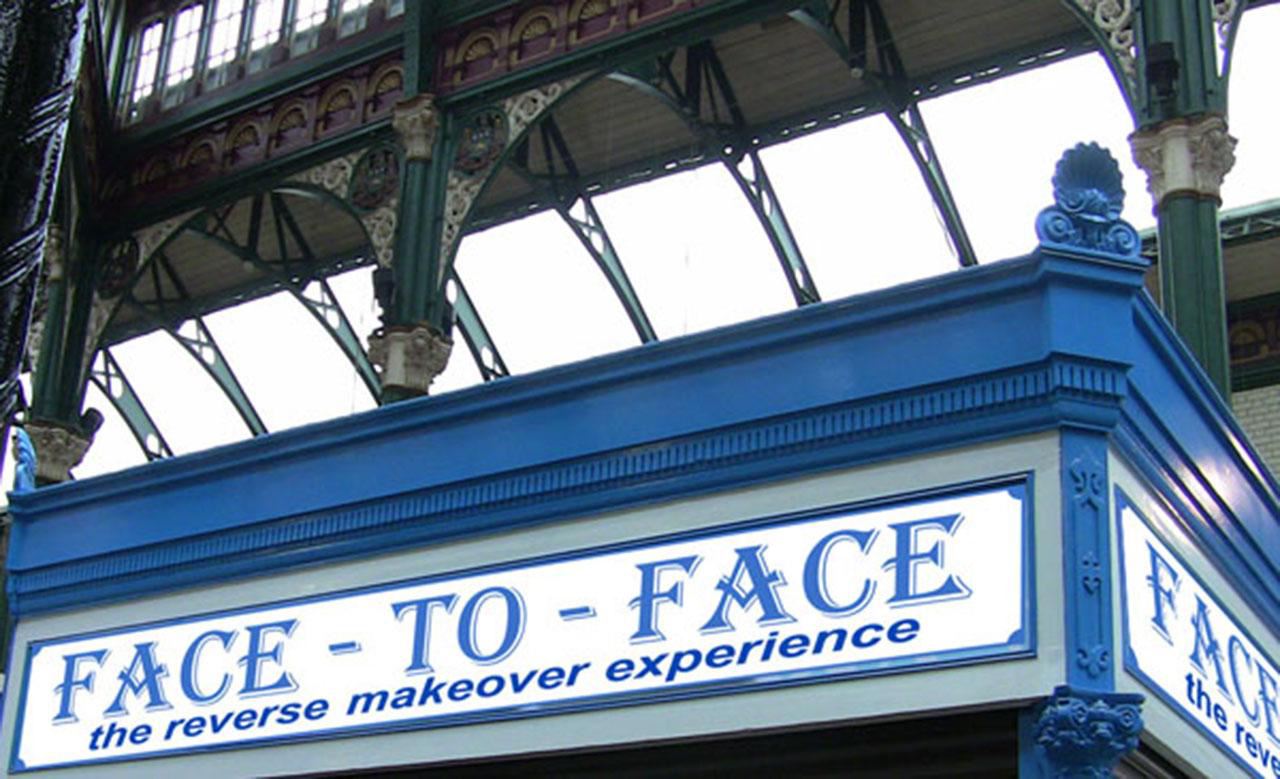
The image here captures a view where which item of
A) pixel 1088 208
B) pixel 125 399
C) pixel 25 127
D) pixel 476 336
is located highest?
pixel 125 399

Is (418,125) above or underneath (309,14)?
underneath

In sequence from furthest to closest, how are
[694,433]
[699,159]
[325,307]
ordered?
[325,307], [699,159], [694,433]

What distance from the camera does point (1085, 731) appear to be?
4996 millimetres

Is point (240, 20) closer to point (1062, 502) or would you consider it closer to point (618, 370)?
point (618, 370)

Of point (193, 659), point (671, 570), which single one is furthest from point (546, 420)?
point (193, 659)

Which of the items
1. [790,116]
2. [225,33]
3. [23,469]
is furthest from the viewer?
[225,33]

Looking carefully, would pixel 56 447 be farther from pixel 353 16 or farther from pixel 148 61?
pixel 353 16

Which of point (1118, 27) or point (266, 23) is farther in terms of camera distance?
point (266, 23)

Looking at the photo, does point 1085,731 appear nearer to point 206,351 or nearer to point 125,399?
point 206,351

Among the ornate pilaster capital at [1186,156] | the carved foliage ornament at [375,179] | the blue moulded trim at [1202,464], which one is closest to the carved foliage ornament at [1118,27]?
the ornate pilaster capital at [1186,156]

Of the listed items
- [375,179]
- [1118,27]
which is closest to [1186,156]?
[1118,27]

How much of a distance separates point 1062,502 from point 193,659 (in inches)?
148

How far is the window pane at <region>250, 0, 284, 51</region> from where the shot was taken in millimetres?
19625

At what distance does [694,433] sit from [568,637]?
84 cm
